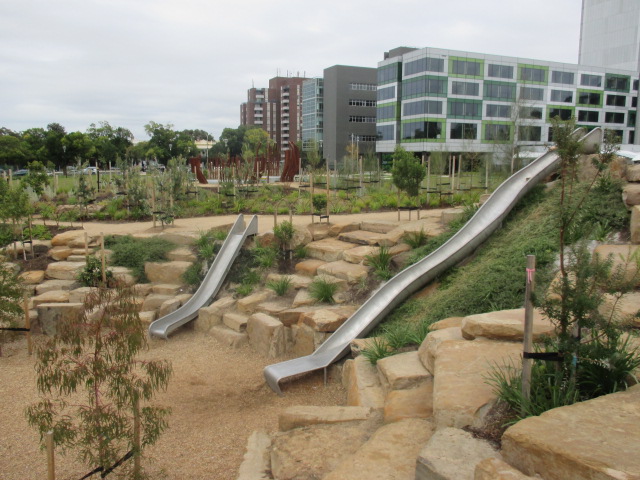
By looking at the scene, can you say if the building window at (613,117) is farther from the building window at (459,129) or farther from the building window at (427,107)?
the building window at (427,107)

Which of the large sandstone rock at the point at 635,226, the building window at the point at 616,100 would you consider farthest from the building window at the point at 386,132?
the large sandstone rock at the point at 635,226

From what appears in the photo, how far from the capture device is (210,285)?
374 inches

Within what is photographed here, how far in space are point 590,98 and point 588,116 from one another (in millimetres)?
1677

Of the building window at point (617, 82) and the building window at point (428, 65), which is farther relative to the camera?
the building window at point (617, 82)

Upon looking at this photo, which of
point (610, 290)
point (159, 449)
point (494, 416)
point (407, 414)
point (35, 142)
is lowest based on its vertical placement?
point (159, 449)

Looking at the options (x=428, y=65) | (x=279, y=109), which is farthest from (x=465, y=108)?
(x=279, y=109)

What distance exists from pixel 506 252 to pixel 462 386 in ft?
12.4

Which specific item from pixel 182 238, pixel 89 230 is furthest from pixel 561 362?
pixel 89 230

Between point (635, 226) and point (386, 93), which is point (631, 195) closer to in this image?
point (635, 226)

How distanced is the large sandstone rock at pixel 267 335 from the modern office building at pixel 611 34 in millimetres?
60519

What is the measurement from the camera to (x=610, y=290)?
3.64 meters

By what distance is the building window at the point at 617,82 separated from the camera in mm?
51000

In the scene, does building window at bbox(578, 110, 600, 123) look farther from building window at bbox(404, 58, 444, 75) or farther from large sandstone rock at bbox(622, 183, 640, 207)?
large sandstone rock at bbox(622, 183, 640, 207)

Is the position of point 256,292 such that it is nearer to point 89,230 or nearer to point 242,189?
point 89,230
